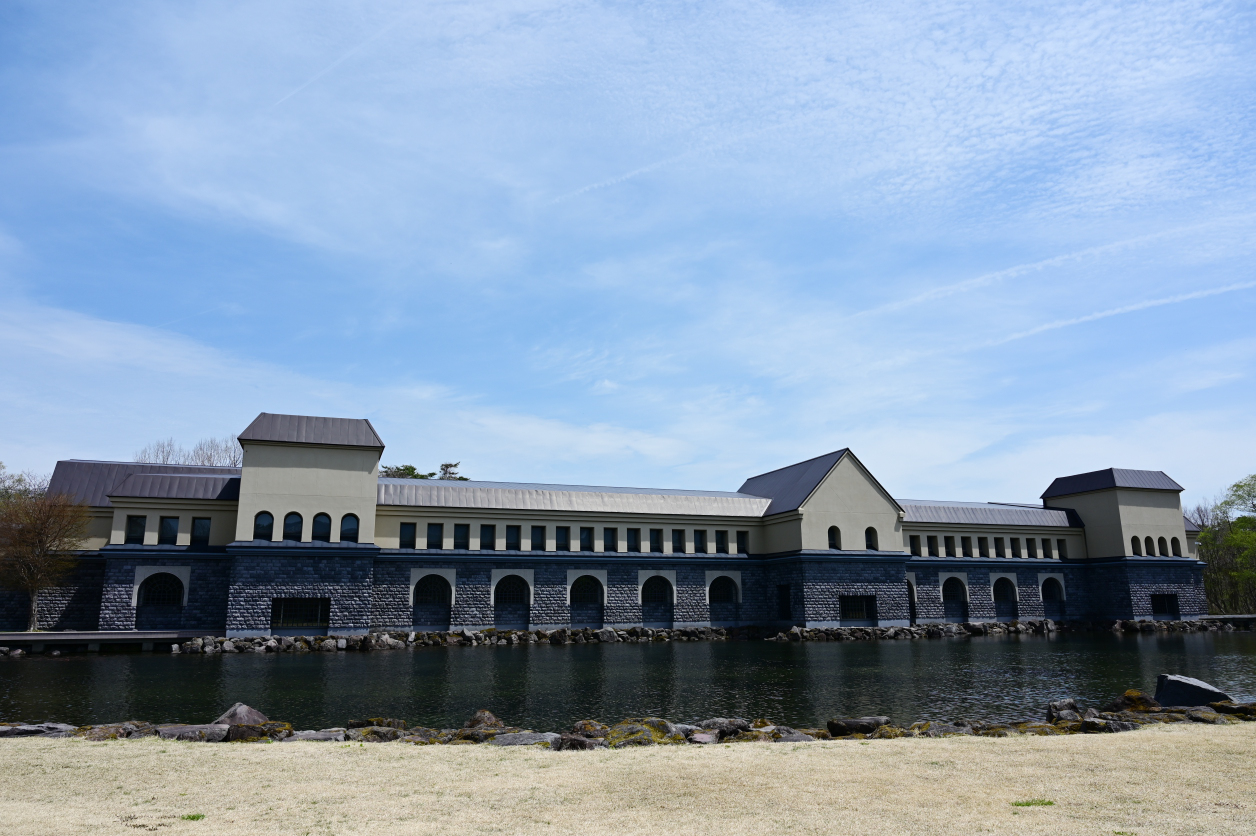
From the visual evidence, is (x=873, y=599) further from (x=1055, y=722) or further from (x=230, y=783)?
(x=230, y=783)

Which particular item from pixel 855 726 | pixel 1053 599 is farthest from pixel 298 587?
pixel 1053 599

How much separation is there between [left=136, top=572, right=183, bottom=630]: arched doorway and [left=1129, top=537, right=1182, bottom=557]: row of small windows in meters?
61.0

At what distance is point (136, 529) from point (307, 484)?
29.3 ft

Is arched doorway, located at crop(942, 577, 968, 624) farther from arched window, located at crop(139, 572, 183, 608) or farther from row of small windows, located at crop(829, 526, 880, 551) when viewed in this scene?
arched window, located at crop(139, 572, 183, 608)

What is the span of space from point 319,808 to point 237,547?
33.4 meters

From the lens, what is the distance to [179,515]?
4169cm

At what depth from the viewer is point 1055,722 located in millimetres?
15828

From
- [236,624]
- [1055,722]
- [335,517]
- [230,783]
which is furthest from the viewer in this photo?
[335,517]

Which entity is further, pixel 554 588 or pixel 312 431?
pixel 554 588

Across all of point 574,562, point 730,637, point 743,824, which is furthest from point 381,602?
point 743,824

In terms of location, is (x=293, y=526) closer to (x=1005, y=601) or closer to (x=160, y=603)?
(x=160, y=603)

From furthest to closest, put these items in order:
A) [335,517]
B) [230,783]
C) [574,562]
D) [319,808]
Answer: [574,562] < [335,517] < [230,783] < [319,808]

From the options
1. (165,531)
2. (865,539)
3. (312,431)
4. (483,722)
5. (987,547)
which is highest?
(312,431)

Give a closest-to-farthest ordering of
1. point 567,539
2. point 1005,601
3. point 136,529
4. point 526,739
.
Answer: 1. point 526,739
2. point 136,529
3. point 567,539
4. point 1005,601
